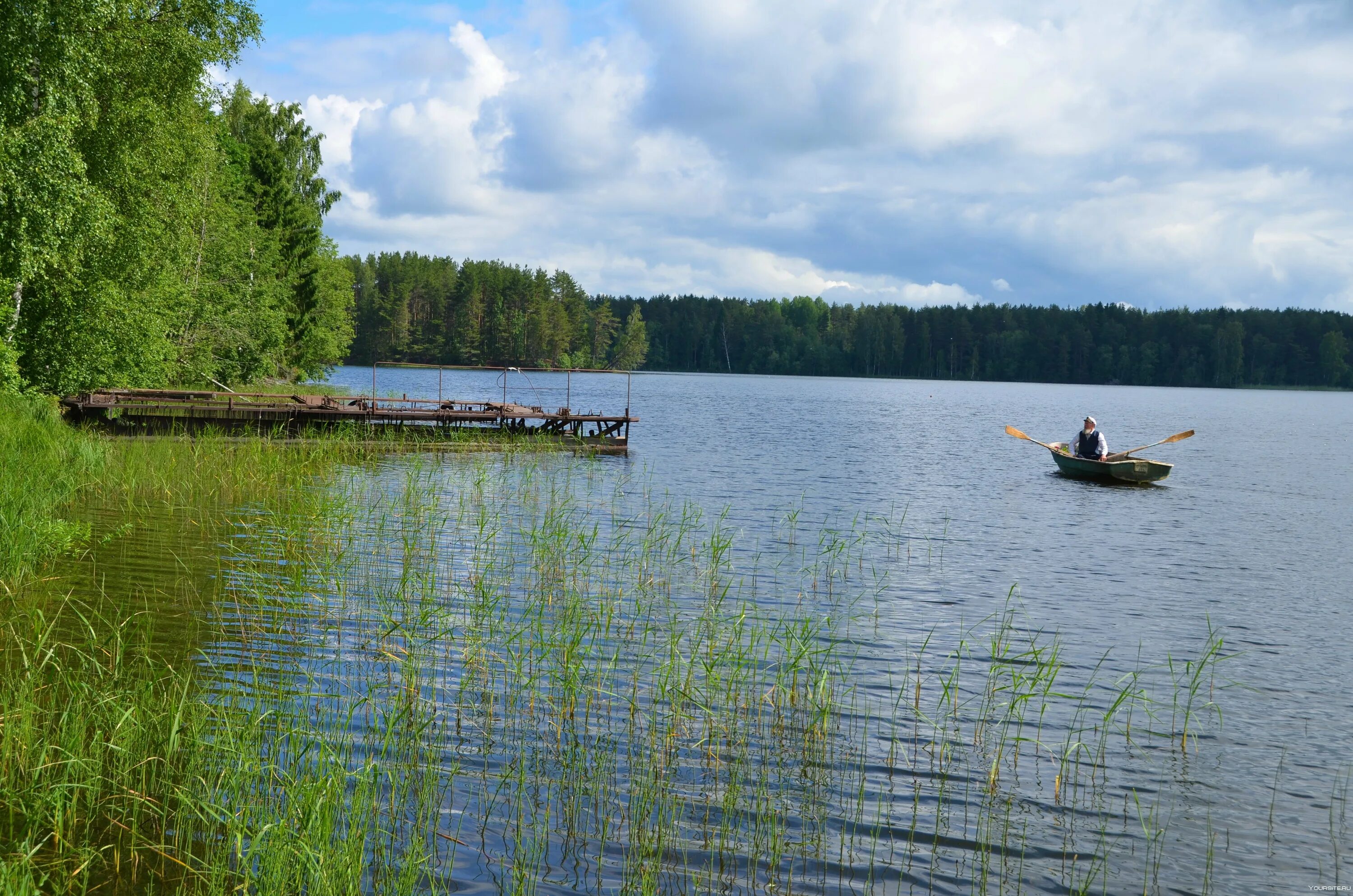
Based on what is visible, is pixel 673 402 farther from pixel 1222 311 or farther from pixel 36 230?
pixel 1222 311

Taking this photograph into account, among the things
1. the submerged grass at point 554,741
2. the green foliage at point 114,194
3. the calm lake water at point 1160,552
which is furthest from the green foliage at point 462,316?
the submerged grass at point 554,741

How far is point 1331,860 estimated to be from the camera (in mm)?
6234

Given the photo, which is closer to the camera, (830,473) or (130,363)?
(130,363)

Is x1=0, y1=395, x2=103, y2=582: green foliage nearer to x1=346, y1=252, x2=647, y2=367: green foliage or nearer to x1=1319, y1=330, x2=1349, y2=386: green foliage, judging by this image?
x1=346, y1=252, x2=647, y2=367: green foliage

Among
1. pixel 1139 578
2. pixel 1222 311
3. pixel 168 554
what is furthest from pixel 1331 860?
pixel 1222 311

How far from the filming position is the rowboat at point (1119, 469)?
26.8 m

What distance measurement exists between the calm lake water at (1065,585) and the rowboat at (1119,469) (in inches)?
23.2

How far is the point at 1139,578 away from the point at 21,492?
1506cm

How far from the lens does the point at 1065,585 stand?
14414 millimetres

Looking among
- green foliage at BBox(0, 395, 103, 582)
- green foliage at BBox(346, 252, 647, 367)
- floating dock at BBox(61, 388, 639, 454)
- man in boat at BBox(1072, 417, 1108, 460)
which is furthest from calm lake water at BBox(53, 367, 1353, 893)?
green foliage at BBox(346, 252, 647, 367)

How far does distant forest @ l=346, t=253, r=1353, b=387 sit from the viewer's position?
128 metres

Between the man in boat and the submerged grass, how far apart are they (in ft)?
55.1

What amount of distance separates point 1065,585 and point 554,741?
32.0ft

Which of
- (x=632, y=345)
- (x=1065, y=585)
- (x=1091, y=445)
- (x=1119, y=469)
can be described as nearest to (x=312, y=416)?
(x=1065, y=585)
